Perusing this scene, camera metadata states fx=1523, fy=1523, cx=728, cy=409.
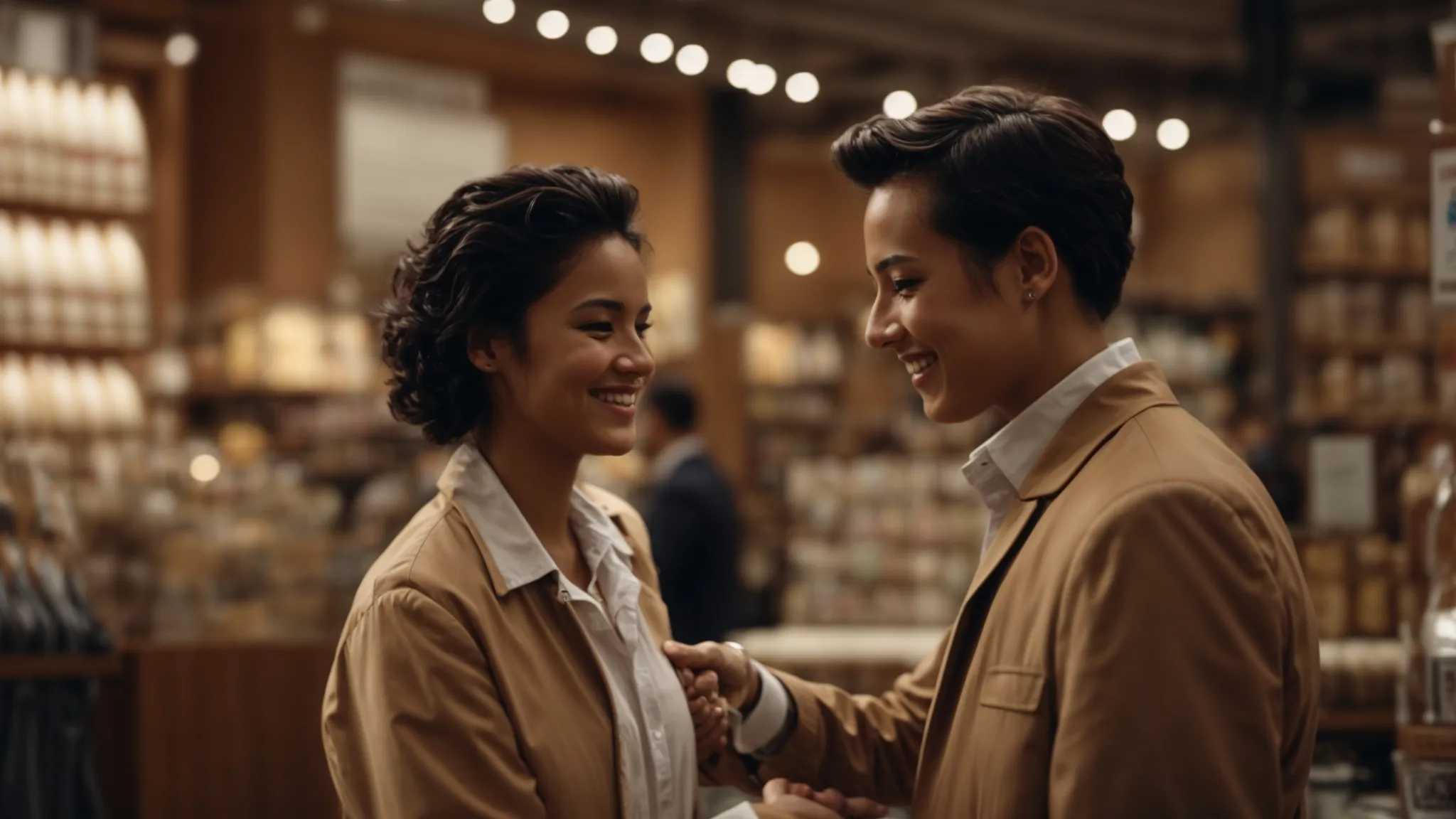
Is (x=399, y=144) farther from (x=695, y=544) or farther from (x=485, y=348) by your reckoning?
(x=485, y=348)

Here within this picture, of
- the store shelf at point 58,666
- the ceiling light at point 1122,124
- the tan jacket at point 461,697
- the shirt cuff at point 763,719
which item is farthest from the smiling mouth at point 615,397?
the ceiling light at point 1122,124

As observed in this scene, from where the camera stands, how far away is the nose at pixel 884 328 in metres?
2.04

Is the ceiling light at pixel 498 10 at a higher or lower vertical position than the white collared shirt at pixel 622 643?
higher

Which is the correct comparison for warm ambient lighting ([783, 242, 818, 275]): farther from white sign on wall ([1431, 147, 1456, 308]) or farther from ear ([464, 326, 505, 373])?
ear ([464, 326, 505, 373])

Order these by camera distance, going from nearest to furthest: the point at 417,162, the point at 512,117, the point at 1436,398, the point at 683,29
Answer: the point at 1436,398, the point at 683,29, the point at 417,162, the point at 512,117

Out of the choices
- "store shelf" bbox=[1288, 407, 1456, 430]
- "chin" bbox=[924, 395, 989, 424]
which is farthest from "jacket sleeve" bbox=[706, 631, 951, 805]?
"store shelf" bbox=[1288, 407, 1456, 430]

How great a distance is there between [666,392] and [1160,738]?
4149 millimetres

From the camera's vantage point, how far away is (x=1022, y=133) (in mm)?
1931

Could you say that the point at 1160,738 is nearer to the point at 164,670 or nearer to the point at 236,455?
the point at 164,670

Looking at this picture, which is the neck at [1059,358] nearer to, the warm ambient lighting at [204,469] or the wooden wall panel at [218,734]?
the wooden wall panel at [218,734]

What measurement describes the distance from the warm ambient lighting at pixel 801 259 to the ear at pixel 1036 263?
1286 cm

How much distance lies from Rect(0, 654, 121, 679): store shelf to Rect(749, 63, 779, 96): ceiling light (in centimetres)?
617

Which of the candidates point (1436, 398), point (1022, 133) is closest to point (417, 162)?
point (1436, 398)

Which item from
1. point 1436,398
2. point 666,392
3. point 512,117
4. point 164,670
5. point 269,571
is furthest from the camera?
point 512,117
